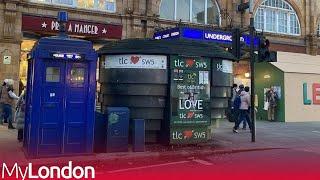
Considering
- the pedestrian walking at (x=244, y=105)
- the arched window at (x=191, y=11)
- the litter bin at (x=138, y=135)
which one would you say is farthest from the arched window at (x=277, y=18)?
the litter bin at (x=138, y=135)

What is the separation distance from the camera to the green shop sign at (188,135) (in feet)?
37.2

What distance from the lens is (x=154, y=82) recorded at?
11180 mm

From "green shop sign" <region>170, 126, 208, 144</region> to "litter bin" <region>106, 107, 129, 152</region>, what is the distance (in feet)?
5.07

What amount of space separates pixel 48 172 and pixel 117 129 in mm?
2533

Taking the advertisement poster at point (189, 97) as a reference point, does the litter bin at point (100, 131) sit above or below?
below

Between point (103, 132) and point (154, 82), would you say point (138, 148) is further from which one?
point (154, 82)

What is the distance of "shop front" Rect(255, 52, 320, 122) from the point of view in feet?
68.8

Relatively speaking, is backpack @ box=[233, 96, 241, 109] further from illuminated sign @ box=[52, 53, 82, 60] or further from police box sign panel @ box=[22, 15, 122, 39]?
illuminated sign @ box=[52, 53, 82, 60]

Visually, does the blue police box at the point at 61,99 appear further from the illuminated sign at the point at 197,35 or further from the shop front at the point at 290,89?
the shop front at the point at 290,89

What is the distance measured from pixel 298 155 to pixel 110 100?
5118 millimetres

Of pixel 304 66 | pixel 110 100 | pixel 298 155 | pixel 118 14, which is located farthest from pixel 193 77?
pixel 304 66

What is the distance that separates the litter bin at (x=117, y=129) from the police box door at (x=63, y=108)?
0.75 metres

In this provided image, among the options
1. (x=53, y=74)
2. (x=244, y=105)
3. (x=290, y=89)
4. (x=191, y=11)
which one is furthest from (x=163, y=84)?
(x=191, y=11)

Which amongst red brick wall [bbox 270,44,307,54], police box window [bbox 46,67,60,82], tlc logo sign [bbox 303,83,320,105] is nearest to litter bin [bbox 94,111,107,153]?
police box window [bbox 46,67,60,82]
